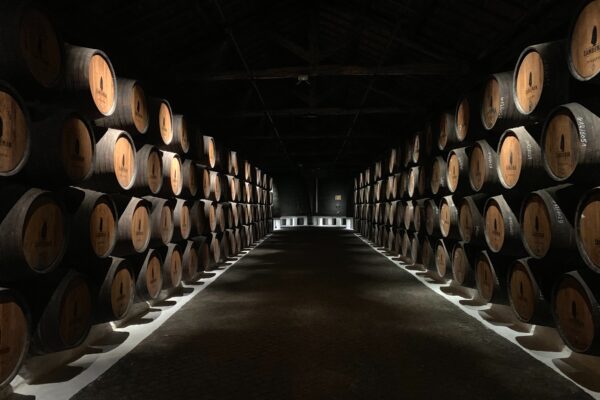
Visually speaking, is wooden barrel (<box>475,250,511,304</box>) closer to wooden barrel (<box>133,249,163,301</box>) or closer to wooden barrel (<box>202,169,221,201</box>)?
wooden barrel (<box>133,249,163,301</box>)

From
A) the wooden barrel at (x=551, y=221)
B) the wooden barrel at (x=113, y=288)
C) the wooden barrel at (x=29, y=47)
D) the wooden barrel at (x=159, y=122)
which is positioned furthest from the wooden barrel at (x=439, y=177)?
the wooden barrel at (x=29, y=47)

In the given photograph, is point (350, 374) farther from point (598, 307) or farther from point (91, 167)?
point (91, 167)

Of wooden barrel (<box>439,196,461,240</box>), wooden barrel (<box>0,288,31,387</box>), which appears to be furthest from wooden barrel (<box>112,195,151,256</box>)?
wooden barrel (<box>439,196,461,240</box>)

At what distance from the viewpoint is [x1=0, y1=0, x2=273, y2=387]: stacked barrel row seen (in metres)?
2.89

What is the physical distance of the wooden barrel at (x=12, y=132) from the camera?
2754mm

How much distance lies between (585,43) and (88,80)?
165 inches

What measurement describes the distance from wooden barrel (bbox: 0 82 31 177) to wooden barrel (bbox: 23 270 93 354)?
1043mm

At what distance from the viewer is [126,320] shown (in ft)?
17.0

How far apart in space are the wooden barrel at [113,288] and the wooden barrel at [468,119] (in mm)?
4954

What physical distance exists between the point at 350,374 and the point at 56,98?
3475 mm

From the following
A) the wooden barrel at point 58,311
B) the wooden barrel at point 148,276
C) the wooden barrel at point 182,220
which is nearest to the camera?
the wooden barrel at point 58,311

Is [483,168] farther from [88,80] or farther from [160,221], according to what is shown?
[88,80]

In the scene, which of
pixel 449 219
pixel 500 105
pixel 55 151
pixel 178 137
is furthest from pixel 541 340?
pixel 178 137

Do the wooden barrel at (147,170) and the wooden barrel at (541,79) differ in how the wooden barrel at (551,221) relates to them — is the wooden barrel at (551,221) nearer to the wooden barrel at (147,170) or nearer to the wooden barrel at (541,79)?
the wooden barrel at (541,79)
